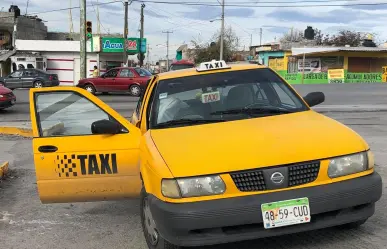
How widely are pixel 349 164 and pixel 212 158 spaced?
109 cm

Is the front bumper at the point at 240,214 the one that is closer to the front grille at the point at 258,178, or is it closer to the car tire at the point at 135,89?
the front grille at the point at 258,178

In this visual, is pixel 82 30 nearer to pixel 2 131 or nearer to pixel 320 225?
pixel 2 131

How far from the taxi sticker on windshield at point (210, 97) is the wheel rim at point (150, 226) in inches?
49.5

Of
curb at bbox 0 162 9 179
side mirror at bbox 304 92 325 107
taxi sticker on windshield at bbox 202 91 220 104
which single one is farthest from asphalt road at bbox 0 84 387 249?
taxi sticker on windshield at bbox 202 91 220 104

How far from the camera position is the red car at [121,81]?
23.6 metres

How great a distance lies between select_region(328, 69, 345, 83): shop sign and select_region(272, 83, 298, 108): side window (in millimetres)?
36297

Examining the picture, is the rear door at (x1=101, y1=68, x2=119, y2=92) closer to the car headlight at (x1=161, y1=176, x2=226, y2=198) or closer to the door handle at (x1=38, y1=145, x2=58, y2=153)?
the door handle at (x1=38, y1=145, x2=58, y2=153)

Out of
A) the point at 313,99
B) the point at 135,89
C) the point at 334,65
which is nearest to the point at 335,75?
the point at 334,65

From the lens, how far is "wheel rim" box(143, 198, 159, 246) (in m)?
3.57

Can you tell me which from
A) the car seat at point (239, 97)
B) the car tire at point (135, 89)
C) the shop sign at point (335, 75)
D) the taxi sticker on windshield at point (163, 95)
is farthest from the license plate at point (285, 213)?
the shop sign at point (335, 75)

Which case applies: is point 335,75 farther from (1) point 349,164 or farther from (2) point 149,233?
(2) point 149,233

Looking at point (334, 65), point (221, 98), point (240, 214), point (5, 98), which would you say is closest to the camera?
point (240, 214)

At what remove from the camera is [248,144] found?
343cm

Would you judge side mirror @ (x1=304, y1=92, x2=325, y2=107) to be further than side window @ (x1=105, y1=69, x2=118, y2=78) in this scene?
No
